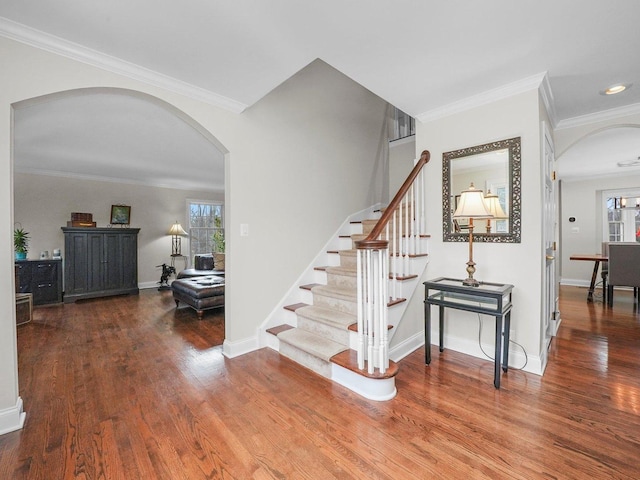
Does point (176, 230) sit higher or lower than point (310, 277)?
higher

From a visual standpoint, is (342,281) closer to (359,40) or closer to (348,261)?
(348,261)

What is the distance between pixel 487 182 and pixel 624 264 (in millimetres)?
3545

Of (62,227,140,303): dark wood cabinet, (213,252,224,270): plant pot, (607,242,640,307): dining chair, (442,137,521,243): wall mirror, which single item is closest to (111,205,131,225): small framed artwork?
(62,227,140,303): dark wood cabinet

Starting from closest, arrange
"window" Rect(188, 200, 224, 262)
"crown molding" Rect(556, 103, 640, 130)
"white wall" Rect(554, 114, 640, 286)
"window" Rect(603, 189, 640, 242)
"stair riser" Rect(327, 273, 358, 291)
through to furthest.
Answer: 1. "crown molding" Rect(556, 103, 640, 130)
2. "stair riser" Rect(327, 273, 358, 291)
3. "window" Rect(603, 189, 640, 242)
4. "white wall" Rect(554, 114, 640, 286)
5. "window" Rect(188, 200, 224, 262)

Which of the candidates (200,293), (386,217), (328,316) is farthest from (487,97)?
(200,293)

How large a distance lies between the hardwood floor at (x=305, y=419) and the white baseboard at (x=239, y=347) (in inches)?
4.1

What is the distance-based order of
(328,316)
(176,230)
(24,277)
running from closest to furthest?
1. (328,316)
2. (24,277)
3. (176,230)

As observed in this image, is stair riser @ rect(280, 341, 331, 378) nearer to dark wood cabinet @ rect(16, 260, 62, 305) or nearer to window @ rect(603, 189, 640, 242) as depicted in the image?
dark wood cabinet @ rect(16, 260, 62, 305)

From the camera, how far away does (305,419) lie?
5.86ft

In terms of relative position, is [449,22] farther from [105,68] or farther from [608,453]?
[608,453]

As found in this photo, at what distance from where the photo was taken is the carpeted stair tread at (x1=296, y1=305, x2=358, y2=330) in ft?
8.45

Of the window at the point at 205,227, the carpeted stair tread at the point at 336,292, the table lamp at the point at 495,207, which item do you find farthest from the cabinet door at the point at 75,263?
the table lamp at the point at 495,207

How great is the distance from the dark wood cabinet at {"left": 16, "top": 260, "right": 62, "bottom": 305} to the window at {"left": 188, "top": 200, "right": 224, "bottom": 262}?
2.70m

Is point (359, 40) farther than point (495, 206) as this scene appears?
No
